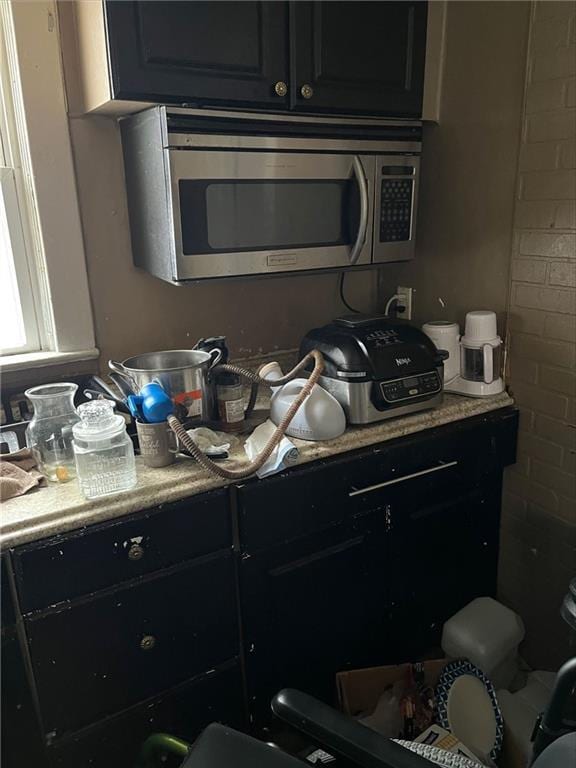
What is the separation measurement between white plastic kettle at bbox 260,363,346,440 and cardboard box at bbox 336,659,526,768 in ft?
2.04

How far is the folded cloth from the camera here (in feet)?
3.98

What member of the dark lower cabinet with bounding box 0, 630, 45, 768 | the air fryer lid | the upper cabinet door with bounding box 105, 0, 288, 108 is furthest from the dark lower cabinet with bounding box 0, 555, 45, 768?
the upper cabinet door with bounding box 105, 0, 288, 108

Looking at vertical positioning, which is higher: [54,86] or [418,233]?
[54,86]

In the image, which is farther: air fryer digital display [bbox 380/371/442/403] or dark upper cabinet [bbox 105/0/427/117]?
air fryer digital display [bbox 380/371/442/403]

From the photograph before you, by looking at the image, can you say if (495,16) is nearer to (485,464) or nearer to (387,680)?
(485,464)

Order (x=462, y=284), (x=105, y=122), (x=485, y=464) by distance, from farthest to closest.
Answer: (x=462, y=284) < (x=485, y=464) < (x=105, y=122)

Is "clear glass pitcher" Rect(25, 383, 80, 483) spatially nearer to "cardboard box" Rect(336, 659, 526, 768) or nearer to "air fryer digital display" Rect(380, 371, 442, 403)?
"air fryer digital display" Rect(380, 371, 442, 403)

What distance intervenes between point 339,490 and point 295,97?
934mm

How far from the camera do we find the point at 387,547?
1600 millimetres

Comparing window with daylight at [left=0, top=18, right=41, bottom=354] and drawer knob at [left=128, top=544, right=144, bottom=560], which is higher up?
window with daylight at [left=0, top=18, right=41, bottom=354]

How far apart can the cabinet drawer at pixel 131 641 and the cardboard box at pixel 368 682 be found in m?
0.33

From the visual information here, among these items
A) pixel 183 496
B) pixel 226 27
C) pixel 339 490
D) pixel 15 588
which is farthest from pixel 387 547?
pixel 226 27

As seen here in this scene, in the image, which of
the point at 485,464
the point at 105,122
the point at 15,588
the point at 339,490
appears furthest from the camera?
the point at 485,464

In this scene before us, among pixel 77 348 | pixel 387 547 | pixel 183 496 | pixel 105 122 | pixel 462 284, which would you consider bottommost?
pixel 387 547
